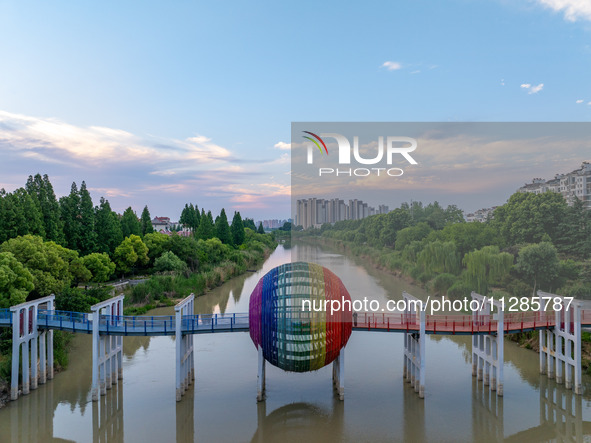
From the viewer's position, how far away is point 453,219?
56.1 metres

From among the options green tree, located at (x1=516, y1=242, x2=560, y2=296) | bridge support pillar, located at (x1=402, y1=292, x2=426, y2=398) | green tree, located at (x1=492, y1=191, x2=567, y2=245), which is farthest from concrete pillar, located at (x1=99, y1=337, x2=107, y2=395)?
green tree, located at (x1=492, y1=191, x2=567, y2=245)

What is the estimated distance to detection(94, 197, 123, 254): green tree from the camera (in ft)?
133

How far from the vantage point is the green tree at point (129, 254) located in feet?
135

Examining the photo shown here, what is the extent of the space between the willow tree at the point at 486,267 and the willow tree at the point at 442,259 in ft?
13.7

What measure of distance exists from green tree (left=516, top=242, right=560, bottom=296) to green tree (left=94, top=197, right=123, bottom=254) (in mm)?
35523

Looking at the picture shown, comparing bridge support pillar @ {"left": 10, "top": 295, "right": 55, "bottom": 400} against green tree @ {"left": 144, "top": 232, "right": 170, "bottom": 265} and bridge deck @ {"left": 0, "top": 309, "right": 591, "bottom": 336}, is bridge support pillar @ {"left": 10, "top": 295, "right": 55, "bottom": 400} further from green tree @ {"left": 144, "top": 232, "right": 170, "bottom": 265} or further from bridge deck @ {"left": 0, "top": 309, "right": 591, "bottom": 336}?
green tree @ {"left": 144, "top": 232, "right": 170, "bottom": 265}

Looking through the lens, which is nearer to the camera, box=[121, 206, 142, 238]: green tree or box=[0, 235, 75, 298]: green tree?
box=[0, 235, 75, 298]: green tree

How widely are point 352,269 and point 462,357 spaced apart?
2883cm

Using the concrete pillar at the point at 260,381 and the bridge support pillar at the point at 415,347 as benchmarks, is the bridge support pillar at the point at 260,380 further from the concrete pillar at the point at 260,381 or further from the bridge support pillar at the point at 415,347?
the bridge support pillar at the point at 415,347

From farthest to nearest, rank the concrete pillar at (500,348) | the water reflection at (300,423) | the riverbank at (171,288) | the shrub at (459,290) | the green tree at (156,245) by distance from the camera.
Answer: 1. the green tree at (156,245)
2. the shrub at (459,290)
3. the riverbank at (171,288)
4. the concrete pillar at (500,348)
5. the water reflection at (300,423)

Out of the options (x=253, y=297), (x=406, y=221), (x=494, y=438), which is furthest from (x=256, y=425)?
(x=406, y=221)

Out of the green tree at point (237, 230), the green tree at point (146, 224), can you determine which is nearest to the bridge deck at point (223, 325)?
the green tree at point (146, 224)

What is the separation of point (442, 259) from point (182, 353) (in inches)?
1226

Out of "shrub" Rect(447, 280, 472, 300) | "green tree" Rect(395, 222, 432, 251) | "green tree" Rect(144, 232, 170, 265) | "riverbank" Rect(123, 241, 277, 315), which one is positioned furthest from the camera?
"green tree" Rect(395, 222, 432, 251)
